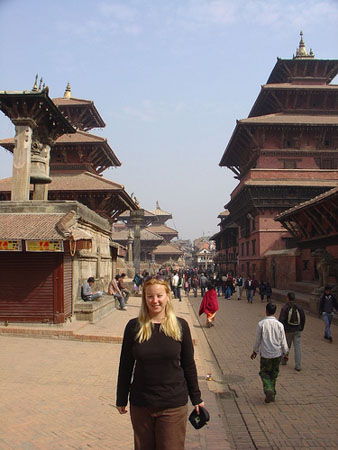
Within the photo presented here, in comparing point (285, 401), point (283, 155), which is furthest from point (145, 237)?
point (285, 401)

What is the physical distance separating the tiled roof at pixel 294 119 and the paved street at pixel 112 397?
67.5 feet

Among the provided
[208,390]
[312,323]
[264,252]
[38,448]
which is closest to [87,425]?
[38,448]

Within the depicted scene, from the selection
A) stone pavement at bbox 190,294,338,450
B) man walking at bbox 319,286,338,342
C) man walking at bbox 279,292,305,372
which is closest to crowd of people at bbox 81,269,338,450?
stone pavement at bbox 190,294,338,450

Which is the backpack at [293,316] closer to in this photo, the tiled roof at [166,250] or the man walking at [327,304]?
the man walking at [327,304]

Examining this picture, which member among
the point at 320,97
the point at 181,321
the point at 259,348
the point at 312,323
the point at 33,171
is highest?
the point at 320,97

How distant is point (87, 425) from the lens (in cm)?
458

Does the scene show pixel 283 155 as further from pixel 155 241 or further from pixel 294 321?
pixel 155 241

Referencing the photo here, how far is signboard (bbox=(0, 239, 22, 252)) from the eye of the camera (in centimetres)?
994

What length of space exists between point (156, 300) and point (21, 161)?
11.4 metres

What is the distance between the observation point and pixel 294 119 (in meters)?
28.5

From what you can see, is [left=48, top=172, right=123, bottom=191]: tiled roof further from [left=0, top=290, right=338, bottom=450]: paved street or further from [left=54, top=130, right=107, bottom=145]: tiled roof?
[left=0, top=290, right=338, bottom=450]: paved street

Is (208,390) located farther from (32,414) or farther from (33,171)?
(33,171)

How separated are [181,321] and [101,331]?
7.76 m

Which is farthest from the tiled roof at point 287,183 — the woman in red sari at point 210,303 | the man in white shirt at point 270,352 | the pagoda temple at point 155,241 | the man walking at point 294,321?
the pagoda temple at point 155,241
